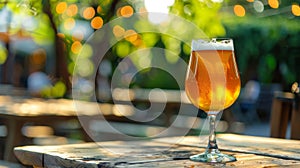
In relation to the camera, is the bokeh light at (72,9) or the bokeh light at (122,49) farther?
the bokeh light at (122,49)

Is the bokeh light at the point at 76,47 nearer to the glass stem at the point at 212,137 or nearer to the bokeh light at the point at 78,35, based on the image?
the bokeh light at the point at 78,35

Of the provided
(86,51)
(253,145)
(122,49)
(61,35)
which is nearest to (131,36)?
(122,49)

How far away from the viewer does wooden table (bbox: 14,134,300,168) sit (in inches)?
54.8

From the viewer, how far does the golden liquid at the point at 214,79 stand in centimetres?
141

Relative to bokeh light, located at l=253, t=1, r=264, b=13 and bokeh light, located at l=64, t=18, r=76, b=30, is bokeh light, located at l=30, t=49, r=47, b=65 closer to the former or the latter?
bokeh light, located at l=253, t=1, r=264, b=13

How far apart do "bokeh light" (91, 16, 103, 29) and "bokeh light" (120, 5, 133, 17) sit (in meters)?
0.17

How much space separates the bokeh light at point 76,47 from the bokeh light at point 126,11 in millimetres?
521

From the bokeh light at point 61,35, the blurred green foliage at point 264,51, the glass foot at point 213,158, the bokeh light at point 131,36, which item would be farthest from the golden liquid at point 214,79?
the blurred green foliage at point 264,51

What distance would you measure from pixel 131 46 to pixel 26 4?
54.4 inches

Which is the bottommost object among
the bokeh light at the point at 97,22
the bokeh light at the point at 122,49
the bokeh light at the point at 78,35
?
the bokeh light at the point at 122,49

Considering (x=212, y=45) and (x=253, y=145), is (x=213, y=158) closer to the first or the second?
(x=212, y=45)

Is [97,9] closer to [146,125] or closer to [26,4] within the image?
[26,4]

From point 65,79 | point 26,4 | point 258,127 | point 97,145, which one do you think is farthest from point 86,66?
point 258,127

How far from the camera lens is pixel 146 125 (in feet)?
19.0
